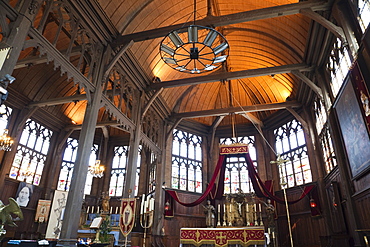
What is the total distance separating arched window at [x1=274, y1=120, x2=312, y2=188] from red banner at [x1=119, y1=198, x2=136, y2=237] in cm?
837

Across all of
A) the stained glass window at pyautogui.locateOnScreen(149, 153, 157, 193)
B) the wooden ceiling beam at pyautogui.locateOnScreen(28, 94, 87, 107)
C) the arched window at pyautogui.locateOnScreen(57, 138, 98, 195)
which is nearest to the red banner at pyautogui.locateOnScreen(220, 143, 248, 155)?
the stained glass window at pyautogui.locateOnScreen(149, 153, 157, 193)

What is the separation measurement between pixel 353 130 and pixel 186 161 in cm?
1034

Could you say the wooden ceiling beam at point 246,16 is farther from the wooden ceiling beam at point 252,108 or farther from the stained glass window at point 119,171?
the stained glass window at point 119,171

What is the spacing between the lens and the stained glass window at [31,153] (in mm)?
13530

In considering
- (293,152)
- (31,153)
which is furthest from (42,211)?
(293,152)

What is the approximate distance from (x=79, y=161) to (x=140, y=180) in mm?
8400

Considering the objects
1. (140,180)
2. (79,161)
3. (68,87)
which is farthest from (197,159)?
(79,161)

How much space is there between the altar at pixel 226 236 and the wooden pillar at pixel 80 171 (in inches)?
175

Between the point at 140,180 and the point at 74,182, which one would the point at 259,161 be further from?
the point at 74,182

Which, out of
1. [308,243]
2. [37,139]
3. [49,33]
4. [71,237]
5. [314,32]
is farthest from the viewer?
[37,139]

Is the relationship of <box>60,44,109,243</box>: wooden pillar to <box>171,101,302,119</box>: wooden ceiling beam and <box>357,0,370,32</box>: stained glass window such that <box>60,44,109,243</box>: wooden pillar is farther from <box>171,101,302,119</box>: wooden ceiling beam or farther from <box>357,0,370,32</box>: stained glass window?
<box>357,0,370,32</box>: stained glass window

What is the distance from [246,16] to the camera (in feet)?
29.7

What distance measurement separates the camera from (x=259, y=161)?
1647 centimetres

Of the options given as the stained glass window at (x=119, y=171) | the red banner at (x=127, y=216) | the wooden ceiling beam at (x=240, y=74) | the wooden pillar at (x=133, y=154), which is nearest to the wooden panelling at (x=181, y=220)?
the stained glass window at (x=119, y=171)
